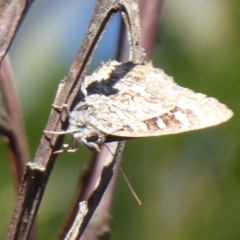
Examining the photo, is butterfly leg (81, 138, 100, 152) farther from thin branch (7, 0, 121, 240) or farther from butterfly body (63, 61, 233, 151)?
thin branch (7, 0, 121, 240)

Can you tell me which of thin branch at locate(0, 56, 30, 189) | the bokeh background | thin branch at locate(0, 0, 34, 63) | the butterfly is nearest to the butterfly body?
the butterfly

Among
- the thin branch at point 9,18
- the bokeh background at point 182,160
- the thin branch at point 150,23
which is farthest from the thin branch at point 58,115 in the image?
the bokeh background at point 182,160

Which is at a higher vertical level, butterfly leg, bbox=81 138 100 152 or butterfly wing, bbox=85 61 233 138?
butterfly wing, bbox=85 61 233 138

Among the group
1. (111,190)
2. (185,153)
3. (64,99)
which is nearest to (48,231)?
(185,153)

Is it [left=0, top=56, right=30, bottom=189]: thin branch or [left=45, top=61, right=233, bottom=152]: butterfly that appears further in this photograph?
[left=0, top=56, right=30, bottom=189]: thin branch

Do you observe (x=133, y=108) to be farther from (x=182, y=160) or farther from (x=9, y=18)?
(x=182, y=160)

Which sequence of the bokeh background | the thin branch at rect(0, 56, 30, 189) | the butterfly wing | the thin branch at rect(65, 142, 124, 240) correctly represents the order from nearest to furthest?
1. the thin branch at rect(65, 142, 124, 240)
2. the butterfly wing
3. the thin branch at rect(0, 56, 30, 189)
4. the bokeh background
